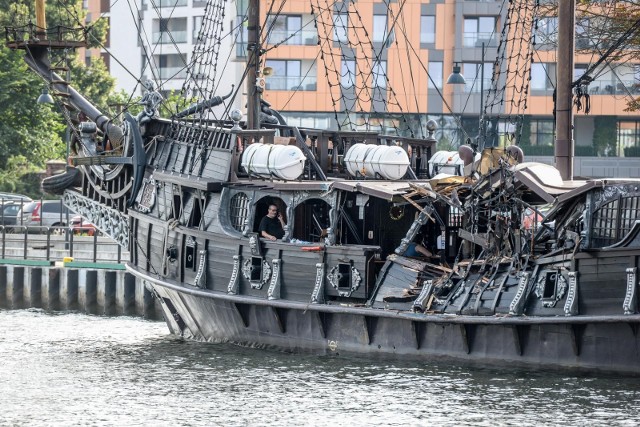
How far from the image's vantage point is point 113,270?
38219 millimetres

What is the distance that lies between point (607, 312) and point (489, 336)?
A: 2311mm

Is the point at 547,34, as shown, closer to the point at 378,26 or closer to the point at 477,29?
the point at 477,29

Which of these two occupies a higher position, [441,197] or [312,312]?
[441,197]

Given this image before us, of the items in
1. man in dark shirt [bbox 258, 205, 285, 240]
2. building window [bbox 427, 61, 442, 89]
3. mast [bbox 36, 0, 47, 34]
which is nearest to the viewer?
man in dark shirt [bbox 258, 205, 285, 240]

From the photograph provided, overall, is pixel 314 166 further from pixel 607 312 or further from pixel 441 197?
pixel 607 312

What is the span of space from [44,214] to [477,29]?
21.9m

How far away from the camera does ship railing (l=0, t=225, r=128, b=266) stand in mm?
39625

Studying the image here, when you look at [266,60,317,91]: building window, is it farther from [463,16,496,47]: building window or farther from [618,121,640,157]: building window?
[618,121,640,157]: building window

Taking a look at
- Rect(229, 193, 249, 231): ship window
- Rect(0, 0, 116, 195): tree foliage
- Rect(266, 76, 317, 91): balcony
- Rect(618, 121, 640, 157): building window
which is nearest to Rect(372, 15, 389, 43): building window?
Rect(266, 76, 317, 91): balcony

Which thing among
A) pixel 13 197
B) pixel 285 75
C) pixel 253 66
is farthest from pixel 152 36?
pixel 253 66

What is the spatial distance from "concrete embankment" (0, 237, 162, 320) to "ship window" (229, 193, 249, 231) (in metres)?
8.64

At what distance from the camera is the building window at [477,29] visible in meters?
65.1

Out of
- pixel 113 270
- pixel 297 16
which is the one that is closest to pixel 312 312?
pixel 113 270

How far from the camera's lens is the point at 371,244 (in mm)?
28109
